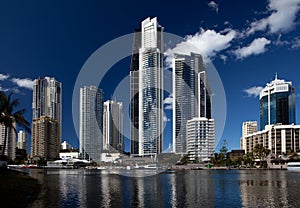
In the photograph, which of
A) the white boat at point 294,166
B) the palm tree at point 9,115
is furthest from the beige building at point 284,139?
the palm tree at point 9,115

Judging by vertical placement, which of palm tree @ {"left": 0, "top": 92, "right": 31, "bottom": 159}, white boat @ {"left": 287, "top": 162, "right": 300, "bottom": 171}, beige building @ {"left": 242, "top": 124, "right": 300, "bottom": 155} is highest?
palm tree @ {"left": 0, "top": 92, "right": 31, "bottom": 159}

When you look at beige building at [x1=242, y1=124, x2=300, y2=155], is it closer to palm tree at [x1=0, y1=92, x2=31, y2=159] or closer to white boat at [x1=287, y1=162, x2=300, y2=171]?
white boat at [x1=287, y1=162, x2=300, y2=171]

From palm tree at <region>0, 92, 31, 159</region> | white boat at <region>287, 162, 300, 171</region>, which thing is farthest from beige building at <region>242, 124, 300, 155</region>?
palm tree at <region>0, 92, 31, 159</region>

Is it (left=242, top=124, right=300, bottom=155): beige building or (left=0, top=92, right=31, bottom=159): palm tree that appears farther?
(left=242, top=124, right=300, bottom=155): beige building

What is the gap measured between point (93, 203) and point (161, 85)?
161 metres

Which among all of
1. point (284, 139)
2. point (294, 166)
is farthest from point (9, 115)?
point (284, 139)

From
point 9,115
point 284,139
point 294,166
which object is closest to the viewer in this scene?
point 9,115

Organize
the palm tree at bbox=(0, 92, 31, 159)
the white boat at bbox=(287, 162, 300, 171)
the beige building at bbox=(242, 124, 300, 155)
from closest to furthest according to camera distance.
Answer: the palm tree at bbox=(0, 92, 31, 159)
the white boat at bbox=(287, 162, 300, 171)
the beige building at bbox=(242, 124, 300, 155)

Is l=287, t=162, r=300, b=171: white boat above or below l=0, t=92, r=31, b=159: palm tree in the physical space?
below

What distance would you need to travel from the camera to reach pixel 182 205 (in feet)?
116

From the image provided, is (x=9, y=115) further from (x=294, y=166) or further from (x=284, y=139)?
(x=284, y=139)

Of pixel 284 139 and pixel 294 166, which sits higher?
pixel 284 139

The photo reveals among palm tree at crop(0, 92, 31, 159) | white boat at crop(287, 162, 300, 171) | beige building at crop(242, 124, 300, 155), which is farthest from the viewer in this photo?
beige building at crop(242, 124, 300, 155)

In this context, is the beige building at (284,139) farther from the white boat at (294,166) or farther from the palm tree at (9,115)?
the palm tree at (9,115)
